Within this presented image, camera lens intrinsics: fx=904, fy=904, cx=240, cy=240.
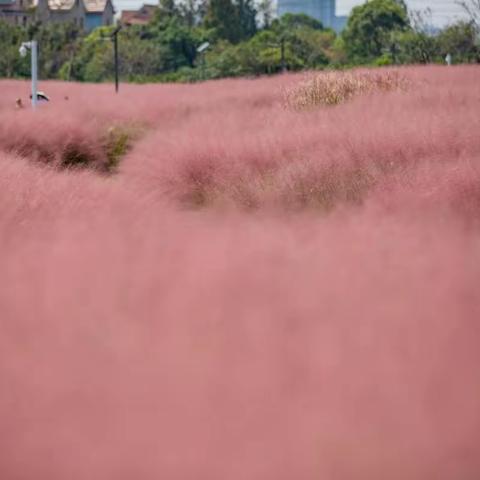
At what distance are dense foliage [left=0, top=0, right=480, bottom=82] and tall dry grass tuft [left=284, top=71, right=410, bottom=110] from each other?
21.1 meters

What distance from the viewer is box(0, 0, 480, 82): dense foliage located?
42.1 metres

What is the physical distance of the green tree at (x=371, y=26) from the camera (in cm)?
5216

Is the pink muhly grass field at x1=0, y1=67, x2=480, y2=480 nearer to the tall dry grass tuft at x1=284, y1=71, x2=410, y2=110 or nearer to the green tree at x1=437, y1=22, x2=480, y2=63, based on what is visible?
the tall dry grass tuft at x1=284, y1=71, x2=410, y2=110

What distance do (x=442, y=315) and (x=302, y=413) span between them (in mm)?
612

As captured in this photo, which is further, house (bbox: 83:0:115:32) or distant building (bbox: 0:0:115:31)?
house (bbox: 83:0:115:32)

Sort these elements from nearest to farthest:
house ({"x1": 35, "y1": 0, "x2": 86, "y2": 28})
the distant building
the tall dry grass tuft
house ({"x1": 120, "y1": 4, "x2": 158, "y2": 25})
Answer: the tall dry grass tuft
the distant building
house ({"x1": 35, "y1": 0, "x2": 86, "y2": 28})
house ({"x1": 120, "y1": 4, "x2": 158, "y2": 25})

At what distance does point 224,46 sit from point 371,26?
1074 cm

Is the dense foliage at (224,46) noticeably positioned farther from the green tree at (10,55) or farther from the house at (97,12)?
the house at (97,12)

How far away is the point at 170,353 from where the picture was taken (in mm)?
2254

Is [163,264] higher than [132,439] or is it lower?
higher

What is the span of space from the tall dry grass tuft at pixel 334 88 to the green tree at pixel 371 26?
36119 mm

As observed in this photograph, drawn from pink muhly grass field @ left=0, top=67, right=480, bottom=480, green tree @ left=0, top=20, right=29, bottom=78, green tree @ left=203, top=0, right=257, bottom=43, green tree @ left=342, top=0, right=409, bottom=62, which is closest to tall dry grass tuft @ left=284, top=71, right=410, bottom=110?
pink muhly grass field @ left=0, top=67, right=480, bottom=480

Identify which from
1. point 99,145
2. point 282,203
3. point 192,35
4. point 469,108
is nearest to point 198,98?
point 99,145

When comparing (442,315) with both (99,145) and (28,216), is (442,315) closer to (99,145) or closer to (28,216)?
(28,216)
